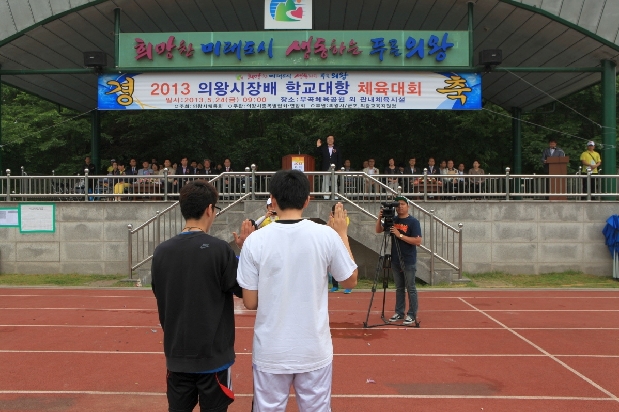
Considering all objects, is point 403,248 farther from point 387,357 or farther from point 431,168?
point 431,168

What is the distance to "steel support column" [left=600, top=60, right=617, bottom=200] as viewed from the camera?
16297 millimetres

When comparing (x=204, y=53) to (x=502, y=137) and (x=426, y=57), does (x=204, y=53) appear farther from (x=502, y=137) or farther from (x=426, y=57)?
(x=502, y=137)

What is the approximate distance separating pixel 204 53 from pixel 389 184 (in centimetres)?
618

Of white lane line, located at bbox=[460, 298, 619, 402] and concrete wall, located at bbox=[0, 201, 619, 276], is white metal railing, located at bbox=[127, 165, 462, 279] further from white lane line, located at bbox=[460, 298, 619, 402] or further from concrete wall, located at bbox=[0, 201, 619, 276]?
white lane line, located at bbox=[460, 298, 619, 402]

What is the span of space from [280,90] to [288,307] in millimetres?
13867

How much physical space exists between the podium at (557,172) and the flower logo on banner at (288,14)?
7411 mm

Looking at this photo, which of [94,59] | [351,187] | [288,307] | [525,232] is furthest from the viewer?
[94,59]

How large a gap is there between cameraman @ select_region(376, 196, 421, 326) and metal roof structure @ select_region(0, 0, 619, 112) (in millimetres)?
9614

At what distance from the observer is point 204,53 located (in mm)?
16453

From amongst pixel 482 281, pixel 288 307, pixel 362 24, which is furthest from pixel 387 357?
pixel 362 24

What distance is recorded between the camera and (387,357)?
23.9ft

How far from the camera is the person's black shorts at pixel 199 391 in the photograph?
11.1 ft

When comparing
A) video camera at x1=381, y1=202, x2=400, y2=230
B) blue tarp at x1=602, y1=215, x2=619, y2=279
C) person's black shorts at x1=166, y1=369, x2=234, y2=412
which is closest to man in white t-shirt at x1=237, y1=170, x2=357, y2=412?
person's black shorts at x1=166, y1=369, x2=234, y2=412

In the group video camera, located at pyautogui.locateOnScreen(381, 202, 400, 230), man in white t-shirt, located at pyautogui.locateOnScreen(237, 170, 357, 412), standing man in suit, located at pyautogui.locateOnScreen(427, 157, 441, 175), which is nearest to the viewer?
man in white t-shirt, located at pyautogui.locateOnScreen(237, 170, 357, 412)
